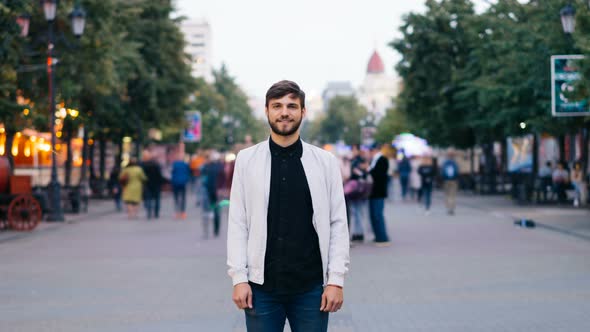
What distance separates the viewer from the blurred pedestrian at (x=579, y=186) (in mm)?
32062

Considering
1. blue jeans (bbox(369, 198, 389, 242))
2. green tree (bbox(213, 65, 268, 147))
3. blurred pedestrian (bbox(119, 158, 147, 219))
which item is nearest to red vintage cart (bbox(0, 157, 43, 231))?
blurred pedestrian (bbox(119, 158, 147, 219))

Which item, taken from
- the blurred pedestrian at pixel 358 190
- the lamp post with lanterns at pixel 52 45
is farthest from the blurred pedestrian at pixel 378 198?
the lamp post with lanterns at pixel 52 45

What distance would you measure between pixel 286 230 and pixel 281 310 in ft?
1.30

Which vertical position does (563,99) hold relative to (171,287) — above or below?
above

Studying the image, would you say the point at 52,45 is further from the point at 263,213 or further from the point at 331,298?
the point at 331,298

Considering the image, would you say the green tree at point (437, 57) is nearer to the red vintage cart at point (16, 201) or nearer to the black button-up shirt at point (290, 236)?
the red vintage cart at point (16, 201)

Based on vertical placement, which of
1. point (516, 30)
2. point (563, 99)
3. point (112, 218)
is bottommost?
point (112, 218)

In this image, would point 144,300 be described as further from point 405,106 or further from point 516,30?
point 405,106

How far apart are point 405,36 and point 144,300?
36765 millimetres

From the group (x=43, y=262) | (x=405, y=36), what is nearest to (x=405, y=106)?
(x=405, y=36)

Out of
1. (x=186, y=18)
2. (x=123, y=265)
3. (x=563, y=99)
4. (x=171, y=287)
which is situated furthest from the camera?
(x=186, y=18)

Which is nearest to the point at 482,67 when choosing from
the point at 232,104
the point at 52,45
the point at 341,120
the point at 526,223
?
the point at 526,223

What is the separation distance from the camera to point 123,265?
1516cm

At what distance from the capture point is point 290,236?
479 cm
